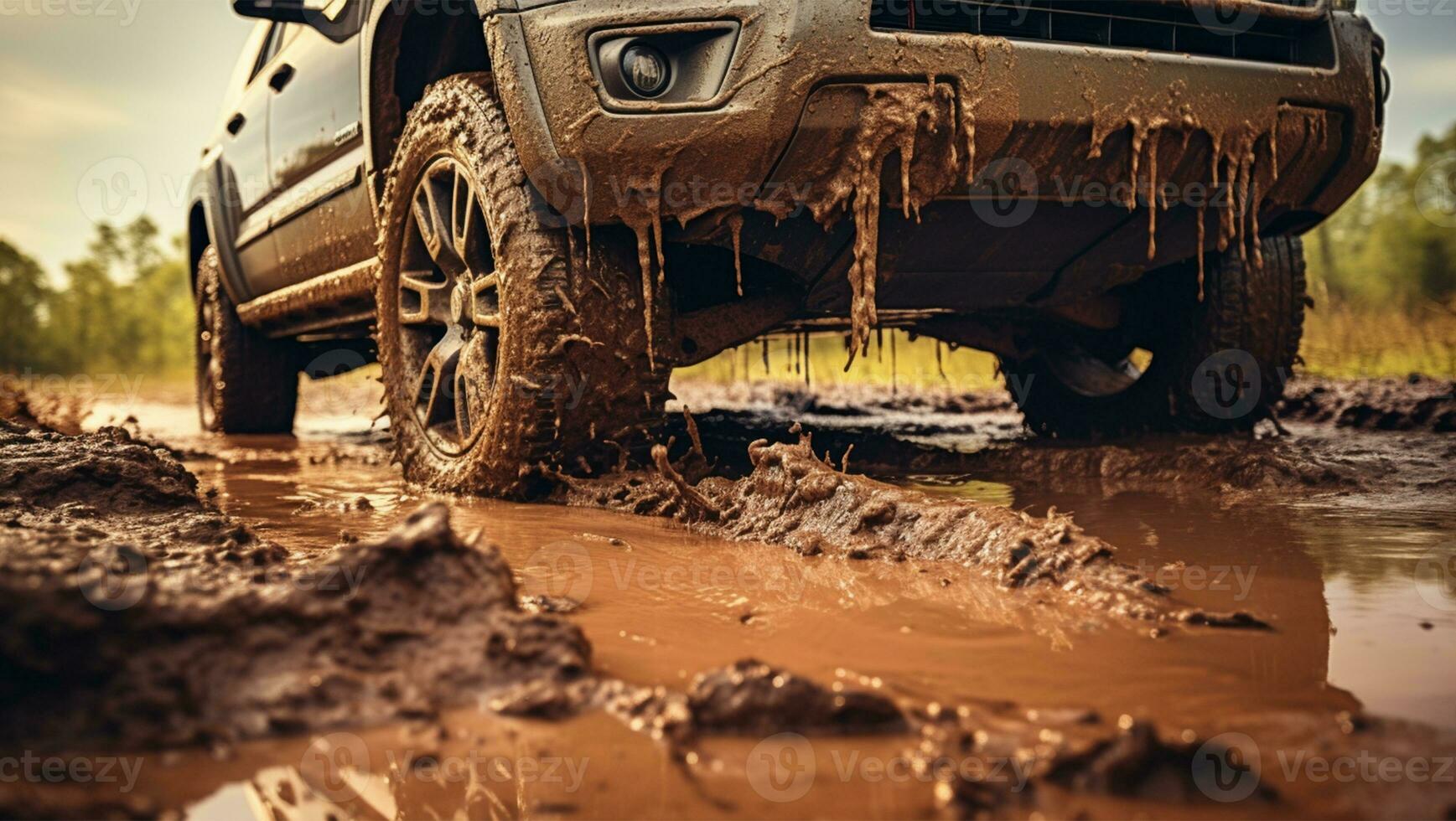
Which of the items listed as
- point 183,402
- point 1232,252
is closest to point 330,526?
point 1232,252

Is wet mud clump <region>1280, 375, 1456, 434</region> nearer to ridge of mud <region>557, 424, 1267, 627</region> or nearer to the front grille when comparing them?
the front grille

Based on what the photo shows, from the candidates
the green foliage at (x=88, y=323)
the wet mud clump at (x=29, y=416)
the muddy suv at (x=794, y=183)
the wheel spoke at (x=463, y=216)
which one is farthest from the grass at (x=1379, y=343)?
the green foliage at (x=88, y=323)

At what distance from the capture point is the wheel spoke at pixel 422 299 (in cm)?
352

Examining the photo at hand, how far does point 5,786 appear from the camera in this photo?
1.03m

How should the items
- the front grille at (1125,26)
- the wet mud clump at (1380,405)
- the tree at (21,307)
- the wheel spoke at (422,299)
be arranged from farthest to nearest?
the tree at (21,307), the wet mud clump at (1380,405), the wheel spoke at (422,299), the front grille at (1125,26)

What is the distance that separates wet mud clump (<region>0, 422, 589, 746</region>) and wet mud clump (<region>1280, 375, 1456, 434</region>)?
4585 millimetres

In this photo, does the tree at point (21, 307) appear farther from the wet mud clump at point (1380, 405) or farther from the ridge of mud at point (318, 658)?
the ridge of mud at point (318, 658)

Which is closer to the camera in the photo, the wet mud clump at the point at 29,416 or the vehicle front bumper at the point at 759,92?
the vehicle front bumper at the point at 759,92

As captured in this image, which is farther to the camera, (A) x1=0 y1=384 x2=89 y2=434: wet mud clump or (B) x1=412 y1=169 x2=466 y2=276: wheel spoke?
(A) x1=0 y1=384 x2=89 y2=434: wet mud clump

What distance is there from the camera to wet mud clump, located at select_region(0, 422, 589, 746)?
1.19 m

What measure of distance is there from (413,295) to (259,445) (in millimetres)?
2341

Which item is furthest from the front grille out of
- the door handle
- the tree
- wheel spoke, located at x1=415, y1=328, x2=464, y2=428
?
the tree

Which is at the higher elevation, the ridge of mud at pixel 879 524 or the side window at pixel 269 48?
the side window at pixel 269 48

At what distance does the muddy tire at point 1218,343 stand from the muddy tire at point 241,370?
452 centimetres
